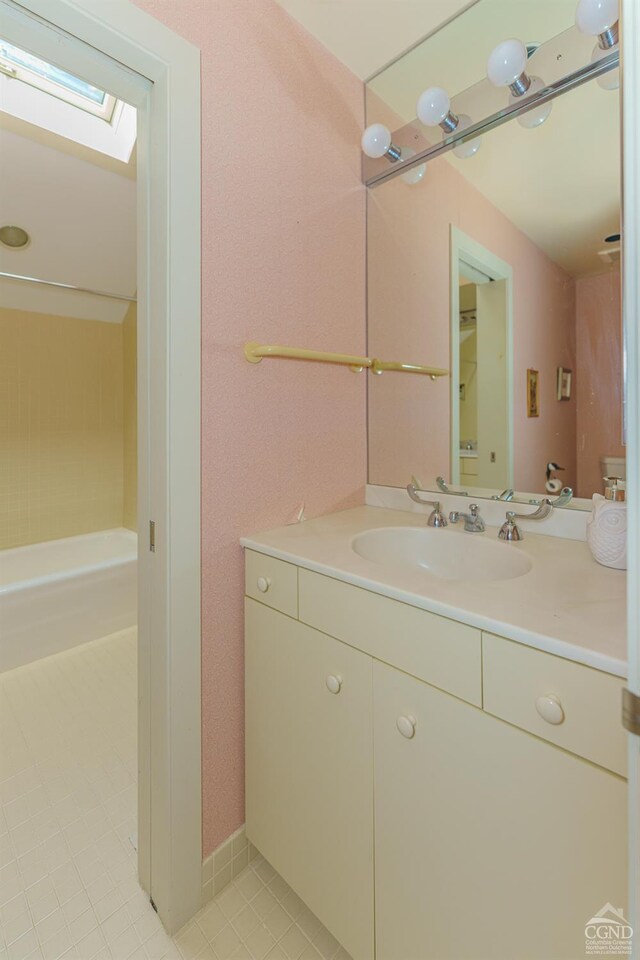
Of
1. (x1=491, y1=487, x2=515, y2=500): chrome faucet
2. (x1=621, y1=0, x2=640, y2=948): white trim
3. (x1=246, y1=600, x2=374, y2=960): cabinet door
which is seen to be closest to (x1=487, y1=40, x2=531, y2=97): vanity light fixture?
(x1=621, y1=0, x2=640, y2=948): white trim

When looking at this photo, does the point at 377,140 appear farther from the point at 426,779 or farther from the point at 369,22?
the point at 426,779

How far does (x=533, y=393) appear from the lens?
4.02 ft

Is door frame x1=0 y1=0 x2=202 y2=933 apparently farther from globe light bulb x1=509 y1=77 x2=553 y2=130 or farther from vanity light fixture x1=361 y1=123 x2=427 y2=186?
globe light bulb x1=509 y1=77 x2=553 y2=130

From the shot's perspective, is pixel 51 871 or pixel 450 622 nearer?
pixel 450 622

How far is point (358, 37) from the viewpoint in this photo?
4.48 ft

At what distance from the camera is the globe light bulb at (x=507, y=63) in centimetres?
105

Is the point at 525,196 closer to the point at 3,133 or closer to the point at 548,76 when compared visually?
the point at 548,76

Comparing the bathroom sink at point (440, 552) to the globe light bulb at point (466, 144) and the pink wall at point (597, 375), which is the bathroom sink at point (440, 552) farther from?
the globe light bulb at point (466, 144)

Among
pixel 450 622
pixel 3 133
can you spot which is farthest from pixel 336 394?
pixel 3 133

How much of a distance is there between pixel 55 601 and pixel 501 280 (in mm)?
2408

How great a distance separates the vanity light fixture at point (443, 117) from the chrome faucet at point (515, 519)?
1.06 meters

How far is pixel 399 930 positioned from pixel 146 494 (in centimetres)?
102

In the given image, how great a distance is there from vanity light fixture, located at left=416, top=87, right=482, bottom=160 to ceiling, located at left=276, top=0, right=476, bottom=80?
0.79 ft

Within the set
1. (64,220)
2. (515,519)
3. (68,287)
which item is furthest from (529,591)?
(68,287)
